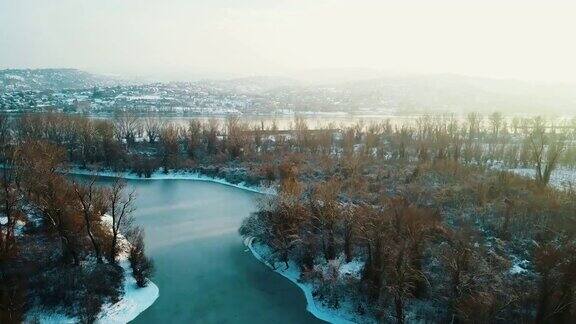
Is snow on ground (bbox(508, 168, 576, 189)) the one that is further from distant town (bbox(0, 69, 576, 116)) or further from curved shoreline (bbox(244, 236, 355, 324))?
distant town (bbox(0, 69, 576, 116))

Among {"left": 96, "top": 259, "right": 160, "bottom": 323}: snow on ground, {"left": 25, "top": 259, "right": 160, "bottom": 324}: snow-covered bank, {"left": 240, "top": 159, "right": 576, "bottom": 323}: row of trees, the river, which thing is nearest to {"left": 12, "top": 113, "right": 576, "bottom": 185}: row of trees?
the river

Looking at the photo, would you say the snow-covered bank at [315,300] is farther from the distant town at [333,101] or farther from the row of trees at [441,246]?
the distant town at [333,101]

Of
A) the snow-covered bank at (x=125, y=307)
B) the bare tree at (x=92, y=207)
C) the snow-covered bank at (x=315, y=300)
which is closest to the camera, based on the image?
the snow-covered bank at (x=125, y=307)

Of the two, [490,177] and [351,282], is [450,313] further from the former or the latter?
[490,177]

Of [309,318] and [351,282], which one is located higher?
[351,282]

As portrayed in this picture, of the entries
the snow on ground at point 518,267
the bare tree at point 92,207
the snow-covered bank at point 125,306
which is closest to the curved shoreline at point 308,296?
the snow-covered bank at point 125,306

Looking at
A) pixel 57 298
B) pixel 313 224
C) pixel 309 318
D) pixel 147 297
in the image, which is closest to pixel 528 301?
pixel 309 318
